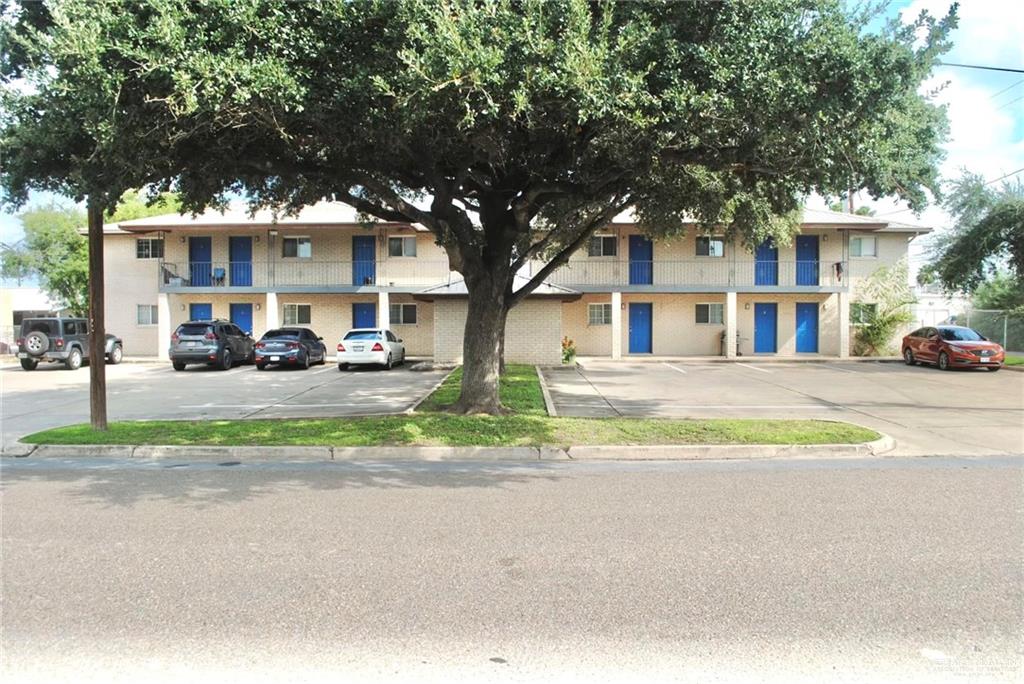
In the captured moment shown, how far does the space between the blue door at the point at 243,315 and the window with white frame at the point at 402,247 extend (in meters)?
7.16

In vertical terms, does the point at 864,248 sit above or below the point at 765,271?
above

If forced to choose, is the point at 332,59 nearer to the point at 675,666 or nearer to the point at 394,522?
the point at 394,522

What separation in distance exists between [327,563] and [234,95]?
16.2 ft

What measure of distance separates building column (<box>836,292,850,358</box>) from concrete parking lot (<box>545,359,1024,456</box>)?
4.20 meters

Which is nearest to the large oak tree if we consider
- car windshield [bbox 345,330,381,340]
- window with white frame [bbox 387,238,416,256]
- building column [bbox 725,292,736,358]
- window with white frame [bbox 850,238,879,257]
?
car windshield [bbox 345,330,381,340]

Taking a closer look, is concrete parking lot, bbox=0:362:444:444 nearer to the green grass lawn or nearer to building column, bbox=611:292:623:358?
the green grass lawn

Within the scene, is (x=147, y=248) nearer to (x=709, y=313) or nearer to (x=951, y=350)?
(x=709, y=313)

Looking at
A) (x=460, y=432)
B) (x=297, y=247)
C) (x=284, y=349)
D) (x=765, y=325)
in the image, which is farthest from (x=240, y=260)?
(x=460, y=432)

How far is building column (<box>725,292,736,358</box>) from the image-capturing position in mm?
28094

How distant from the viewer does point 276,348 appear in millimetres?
24219

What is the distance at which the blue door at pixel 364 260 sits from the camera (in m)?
30.0

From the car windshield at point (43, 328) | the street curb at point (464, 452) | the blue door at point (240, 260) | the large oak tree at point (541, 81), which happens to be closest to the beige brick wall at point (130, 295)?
the blue door at point (240, 260)

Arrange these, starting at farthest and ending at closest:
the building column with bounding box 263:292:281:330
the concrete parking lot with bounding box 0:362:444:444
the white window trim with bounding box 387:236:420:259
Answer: the white window trim with bounding box 387:236:420:259 < the building column with bounding box 263:292:281:330 < the concrete parking lot with bounding box 0:362:444:444

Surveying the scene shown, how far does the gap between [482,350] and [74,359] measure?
20393mm
